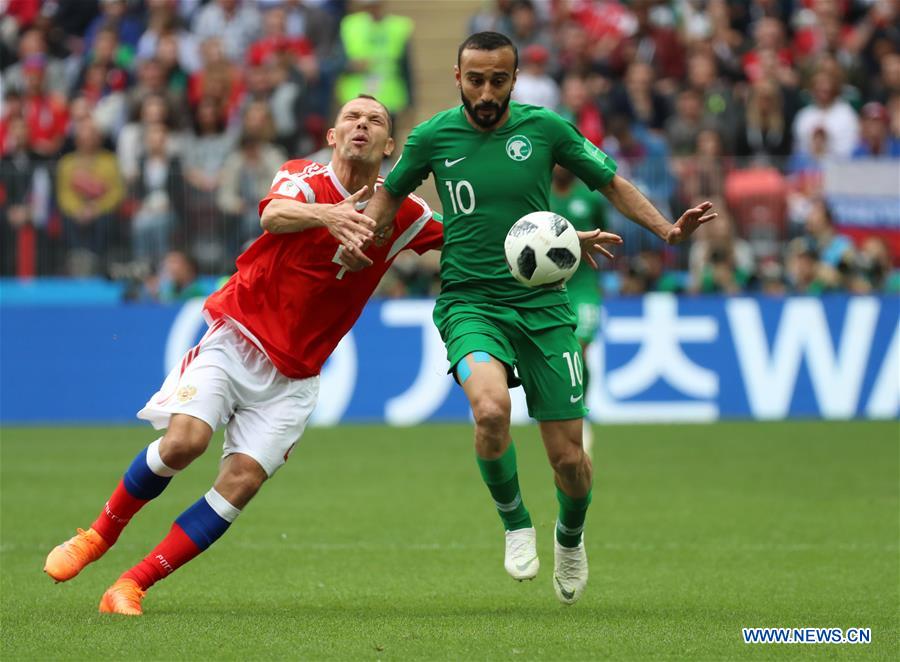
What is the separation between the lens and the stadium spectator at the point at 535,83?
20.3m

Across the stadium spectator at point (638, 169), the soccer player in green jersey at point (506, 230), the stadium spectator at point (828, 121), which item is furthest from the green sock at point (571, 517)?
the stadium spectator at point (828, 121)

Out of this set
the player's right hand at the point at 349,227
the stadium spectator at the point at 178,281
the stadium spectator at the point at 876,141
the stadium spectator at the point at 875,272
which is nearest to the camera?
the player's right hand at the point at 349,227

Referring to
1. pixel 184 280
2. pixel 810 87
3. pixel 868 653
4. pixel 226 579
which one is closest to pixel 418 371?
pixel 184 280

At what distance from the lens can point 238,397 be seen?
300 inches

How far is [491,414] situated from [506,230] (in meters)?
0.90

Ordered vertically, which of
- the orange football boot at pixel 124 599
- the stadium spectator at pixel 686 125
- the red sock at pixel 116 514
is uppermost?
the red sock at pixel 116 514

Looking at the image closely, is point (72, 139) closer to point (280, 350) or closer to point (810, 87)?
point (810, 87)

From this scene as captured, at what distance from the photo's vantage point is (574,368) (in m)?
7.58

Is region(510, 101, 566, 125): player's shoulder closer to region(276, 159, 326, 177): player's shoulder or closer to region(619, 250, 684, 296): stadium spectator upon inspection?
region(276, 159, 326, 177): player's shoulder

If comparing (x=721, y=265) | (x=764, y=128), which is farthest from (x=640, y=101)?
(x=721, y=265)

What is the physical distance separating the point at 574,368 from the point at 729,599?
4.60ft

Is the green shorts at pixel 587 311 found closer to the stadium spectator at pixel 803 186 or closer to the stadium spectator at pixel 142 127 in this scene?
the stadium spectator at pixel 803 186

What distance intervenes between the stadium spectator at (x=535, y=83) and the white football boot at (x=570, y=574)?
1308 cm

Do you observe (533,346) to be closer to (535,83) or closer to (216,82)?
(535,83)
